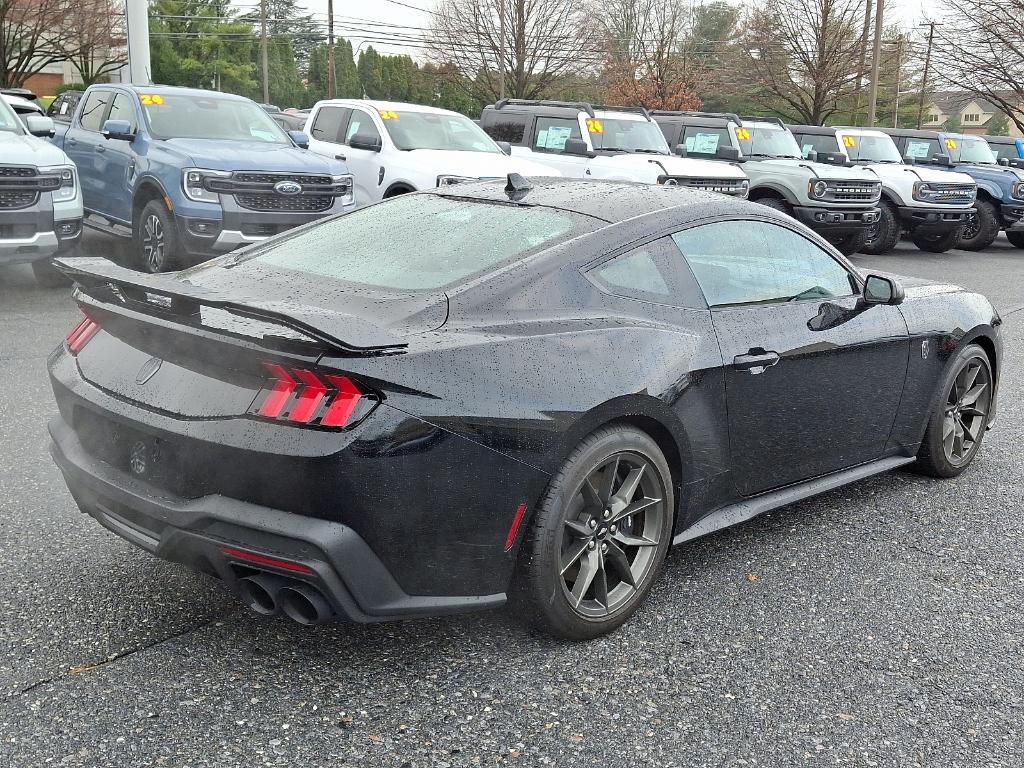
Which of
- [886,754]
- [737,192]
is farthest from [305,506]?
[737,192]

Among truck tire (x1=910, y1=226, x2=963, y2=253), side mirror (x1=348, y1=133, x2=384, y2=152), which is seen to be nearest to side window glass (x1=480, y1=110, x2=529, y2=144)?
side mirror (x1=348, y1=133, x2=384, y2=152)

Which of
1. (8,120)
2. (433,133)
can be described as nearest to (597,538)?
(8,120)

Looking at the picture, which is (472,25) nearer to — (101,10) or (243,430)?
(101,10)

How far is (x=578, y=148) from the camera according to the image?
46.4ft

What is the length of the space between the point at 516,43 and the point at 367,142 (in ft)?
101

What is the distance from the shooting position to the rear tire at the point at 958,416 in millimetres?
5070

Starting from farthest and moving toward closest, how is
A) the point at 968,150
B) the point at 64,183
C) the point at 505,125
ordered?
the point at 968,150 → the point at 505,125 → the point at 64,183

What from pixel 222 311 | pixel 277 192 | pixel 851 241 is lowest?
pixel 851 241

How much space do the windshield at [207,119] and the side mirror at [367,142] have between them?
105 centimetres

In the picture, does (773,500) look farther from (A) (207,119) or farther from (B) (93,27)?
(B) (93,27)

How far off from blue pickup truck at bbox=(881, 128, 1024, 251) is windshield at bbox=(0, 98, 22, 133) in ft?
49.3

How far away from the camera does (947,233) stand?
1828cm

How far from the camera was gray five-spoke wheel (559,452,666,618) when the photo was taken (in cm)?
334

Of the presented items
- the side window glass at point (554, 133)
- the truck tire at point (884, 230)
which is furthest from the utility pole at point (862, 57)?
the side window glass at point (554, 133)
